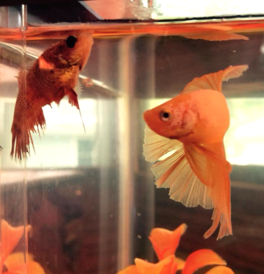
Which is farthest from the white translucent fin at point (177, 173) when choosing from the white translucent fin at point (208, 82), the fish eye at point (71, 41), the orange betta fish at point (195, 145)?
the fish eye at point (71, 41)

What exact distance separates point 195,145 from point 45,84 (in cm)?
43

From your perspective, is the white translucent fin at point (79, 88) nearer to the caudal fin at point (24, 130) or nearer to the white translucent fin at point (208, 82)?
the caudal fin at point (24, 130)

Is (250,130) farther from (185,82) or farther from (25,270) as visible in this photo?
(25,270)

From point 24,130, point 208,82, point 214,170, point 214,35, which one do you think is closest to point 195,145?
point 214,170

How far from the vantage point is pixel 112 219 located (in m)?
1.09

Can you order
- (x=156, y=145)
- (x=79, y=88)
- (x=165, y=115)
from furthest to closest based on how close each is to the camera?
(x=79, y=88), (x=156, y=145), (x=165, y=115)

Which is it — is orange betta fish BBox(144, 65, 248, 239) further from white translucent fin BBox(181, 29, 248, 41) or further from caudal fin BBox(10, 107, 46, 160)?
caudal fin BBox(10, 107, 46, 160)

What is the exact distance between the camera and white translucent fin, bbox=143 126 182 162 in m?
0.92

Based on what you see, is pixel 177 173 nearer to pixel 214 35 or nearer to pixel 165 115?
pixel 165 115

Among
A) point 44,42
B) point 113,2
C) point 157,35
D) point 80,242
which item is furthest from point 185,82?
point 80,242

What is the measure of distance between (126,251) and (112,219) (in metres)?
0.10

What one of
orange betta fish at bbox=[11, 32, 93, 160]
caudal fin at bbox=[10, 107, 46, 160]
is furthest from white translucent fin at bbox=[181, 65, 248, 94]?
caudal fin at bbox=[10, 107, 46, 160]

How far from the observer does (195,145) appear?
876mm

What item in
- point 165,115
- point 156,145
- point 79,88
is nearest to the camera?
point 165,115
